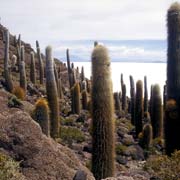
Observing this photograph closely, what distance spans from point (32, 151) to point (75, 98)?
60.8ft

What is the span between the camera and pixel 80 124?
28.4 m

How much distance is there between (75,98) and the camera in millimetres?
29703

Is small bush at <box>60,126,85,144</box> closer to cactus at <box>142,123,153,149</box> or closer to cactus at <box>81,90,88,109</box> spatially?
cactus at <box>142,123,153,149</box>

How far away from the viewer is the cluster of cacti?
28603mm

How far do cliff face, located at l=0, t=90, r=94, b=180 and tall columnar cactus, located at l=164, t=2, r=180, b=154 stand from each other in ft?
14.3

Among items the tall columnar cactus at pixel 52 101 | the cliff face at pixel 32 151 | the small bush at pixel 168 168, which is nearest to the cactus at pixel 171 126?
the cliff face at pixel 32 151

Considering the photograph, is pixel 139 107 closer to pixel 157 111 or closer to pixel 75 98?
pixel 157 111

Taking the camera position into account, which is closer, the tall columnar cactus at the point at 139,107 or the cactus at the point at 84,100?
the tall columnar cactus at the point at 139,107

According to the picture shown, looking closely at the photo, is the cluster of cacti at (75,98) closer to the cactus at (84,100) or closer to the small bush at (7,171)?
the cactus at (84,100)

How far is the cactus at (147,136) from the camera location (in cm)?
2443

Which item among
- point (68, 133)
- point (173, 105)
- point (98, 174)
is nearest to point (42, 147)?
point (98, 174)

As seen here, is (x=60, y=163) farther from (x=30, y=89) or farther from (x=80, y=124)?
A: (x=30, y=89)

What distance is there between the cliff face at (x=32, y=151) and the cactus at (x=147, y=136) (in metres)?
12.8

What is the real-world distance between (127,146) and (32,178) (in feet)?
50.1
